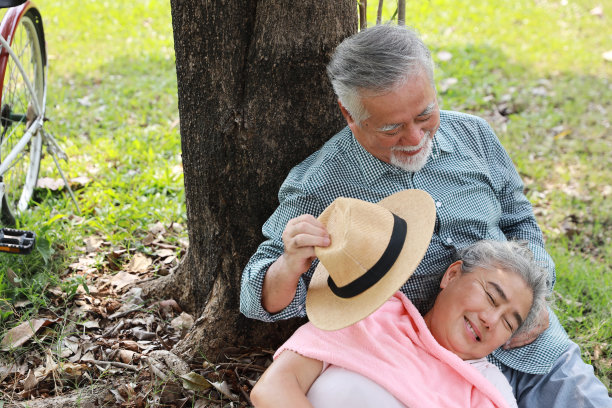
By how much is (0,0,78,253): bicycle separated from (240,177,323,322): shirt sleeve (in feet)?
6.56

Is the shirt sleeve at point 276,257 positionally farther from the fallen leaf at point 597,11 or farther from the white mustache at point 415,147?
the fallen leaf at point 597,11

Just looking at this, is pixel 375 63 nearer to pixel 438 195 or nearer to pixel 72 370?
pixel 438 195

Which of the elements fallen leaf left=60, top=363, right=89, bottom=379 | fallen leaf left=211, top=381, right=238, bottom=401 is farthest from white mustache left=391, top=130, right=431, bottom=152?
fallen leaf left=60, top=363, right=89, bottom=379

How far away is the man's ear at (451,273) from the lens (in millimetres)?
2684

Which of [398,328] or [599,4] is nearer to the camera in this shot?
[398,328]

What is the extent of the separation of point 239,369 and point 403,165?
129cm

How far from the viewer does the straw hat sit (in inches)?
86.3

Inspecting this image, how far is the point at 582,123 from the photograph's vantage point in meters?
5.70

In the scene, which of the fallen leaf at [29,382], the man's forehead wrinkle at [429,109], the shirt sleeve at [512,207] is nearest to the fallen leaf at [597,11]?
the shirt sleeve at [512,207]

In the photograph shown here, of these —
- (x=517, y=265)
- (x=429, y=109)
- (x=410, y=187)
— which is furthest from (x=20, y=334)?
(x=517, y=265)

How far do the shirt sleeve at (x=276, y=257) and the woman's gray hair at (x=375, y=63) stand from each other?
41 cm

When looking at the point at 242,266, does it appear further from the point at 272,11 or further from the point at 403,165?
the point at 272,11

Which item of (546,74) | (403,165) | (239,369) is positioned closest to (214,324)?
(239,369)

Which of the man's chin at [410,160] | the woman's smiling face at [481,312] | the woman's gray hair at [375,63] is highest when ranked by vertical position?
the woman's gray hair at [375,63]
